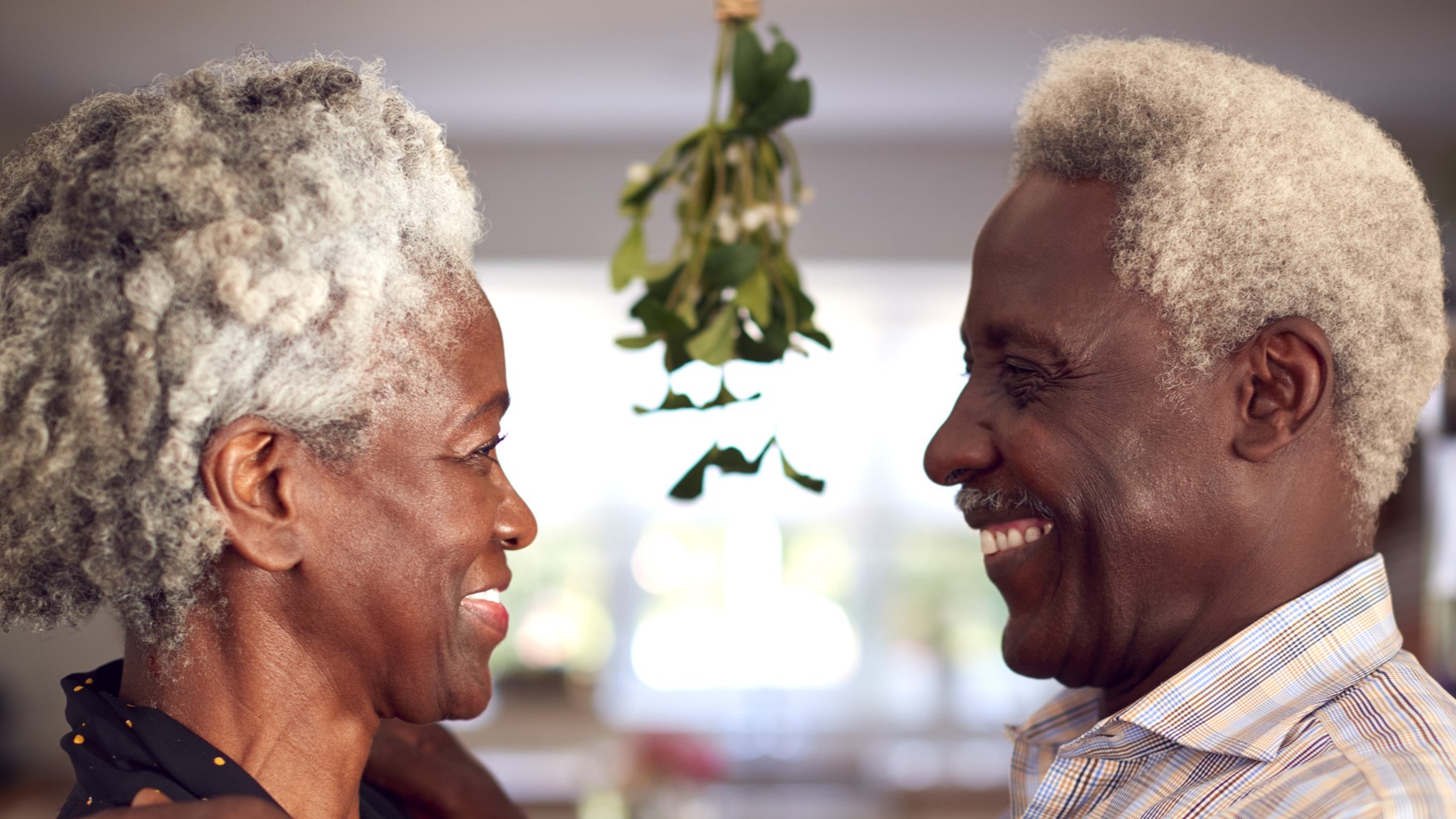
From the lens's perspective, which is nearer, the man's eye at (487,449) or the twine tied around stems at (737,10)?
the man's eye at (487,449)

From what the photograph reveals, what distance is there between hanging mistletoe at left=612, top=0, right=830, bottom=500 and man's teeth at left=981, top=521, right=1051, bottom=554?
0.25 meters

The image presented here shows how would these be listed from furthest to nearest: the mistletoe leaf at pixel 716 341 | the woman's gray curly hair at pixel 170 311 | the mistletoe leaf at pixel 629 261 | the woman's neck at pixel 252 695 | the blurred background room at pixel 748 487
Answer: the blurred background room at pixel 748 487
the mistletoe leaf at pixel 629 261
the mistletoe leaf at pixel 716 341
the woman's neck at pixel 252 695
the woman's gray curly hair at pixel 170 311

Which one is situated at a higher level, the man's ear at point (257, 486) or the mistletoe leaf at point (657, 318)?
the mistletoe leaf at point (657, 318)

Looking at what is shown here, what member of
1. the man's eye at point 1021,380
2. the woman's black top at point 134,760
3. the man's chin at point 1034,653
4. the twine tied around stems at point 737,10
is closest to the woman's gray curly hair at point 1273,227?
the man's eye at point 1021,380

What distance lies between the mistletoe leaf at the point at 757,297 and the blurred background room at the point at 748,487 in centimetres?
351

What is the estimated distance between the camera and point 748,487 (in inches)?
257

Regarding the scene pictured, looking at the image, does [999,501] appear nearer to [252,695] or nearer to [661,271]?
[661,271]

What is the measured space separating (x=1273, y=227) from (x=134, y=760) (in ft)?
3.68

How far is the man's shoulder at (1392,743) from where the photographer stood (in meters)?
0.99

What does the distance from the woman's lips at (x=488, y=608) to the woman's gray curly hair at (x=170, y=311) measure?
196 millimetres

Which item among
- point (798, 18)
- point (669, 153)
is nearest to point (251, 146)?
point (669, 153)

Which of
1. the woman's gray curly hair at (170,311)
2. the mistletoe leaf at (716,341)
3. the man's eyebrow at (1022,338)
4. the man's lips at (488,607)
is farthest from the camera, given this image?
the mistletoe leaf at (716,341)

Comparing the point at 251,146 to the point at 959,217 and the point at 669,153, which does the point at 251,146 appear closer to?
the point at 669,153

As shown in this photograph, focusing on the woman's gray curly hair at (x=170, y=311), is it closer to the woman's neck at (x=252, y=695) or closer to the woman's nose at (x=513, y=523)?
the woman's neck at (x=252, y=695)
